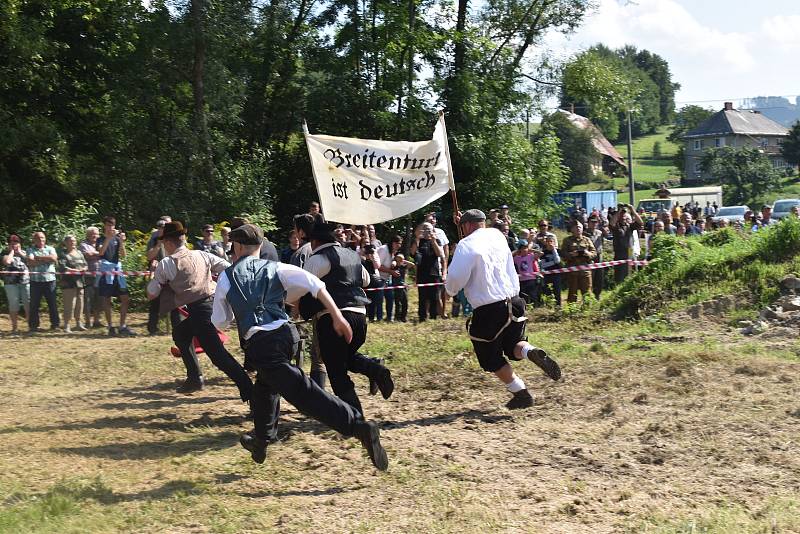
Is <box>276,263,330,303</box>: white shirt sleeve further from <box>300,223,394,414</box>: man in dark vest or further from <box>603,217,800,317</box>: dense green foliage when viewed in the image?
<box>603,217,800,317</box>: dense green foliage

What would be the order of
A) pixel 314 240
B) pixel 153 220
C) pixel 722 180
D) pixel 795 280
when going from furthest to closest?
pixel 722 180 < pixel 153 220 < pixel 795 280 < pixel 314 240

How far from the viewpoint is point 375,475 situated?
6.87m

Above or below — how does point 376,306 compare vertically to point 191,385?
above

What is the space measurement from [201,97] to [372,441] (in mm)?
Result: 19669

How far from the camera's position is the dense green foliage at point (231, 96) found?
2367 cm


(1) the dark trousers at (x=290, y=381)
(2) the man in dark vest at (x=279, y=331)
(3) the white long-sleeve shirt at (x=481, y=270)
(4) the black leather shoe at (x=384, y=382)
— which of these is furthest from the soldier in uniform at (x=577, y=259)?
(1) the dark trousers at (x=290, y=381)

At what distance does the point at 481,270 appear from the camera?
8.38m

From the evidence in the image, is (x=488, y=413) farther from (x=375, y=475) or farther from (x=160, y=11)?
(x=160, y=11)

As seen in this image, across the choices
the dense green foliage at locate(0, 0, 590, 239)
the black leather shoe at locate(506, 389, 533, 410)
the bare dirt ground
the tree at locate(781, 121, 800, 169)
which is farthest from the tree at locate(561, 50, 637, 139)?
the tree at locate(781, 121, 800, 169)

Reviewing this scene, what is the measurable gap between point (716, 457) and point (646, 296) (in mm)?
7954

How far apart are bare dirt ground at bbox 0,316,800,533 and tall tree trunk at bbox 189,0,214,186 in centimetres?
1354

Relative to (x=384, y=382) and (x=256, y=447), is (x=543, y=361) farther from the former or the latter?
(x=256, y=447)

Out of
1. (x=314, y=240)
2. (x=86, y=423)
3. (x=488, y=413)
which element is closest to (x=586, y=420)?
(x=488, y=413)

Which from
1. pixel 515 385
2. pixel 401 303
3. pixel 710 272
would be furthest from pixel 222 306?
pixel 401 303
